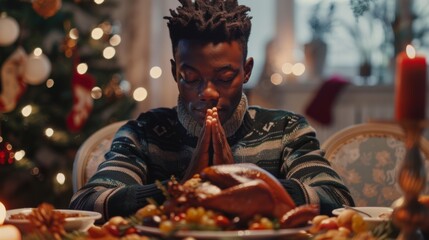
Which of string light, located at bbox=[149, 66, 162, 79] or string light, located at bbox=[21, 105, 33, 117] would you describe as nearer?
string light, located at bbox=[21, 105, 33, 117]

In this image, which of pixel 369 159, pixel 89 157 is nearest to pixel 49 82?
pixel 89 157

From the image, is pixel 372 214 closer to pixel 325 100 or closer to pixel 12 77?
pixel 12 77

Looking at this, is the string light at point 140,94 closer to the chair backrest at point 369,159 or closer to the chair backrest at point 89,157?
the chair backrest at point 89,157

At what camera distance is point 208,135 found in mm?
1842

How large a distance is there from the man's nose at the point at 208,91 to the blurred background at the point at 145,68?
2233mm

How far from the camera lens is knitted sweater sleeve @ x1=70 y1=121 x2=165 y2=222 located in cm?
188

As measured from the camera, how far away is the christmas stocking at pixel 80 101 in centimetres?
407

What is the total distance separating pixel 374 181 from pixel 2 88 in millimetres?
1912

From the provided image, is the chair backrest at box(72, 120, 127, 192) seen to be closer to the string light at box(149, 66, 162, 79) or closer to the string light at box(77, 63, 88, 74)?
the string light at box(77, 63, 88, 74)

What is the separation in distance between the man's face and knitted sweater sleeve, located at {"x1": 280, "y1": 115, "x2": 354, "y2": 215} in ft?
0.76

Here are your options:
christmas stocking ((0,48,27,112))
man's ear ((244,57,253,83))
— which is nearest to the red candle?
man's ear ((244,57,253,83))

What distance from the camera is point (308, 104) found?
509cm

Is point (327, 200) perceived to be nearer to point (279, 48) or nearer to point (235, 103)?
point (235, 103)

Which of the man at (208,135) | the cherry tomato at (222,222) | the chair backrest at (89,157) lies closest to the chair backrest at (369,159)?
the man at (208,135)
